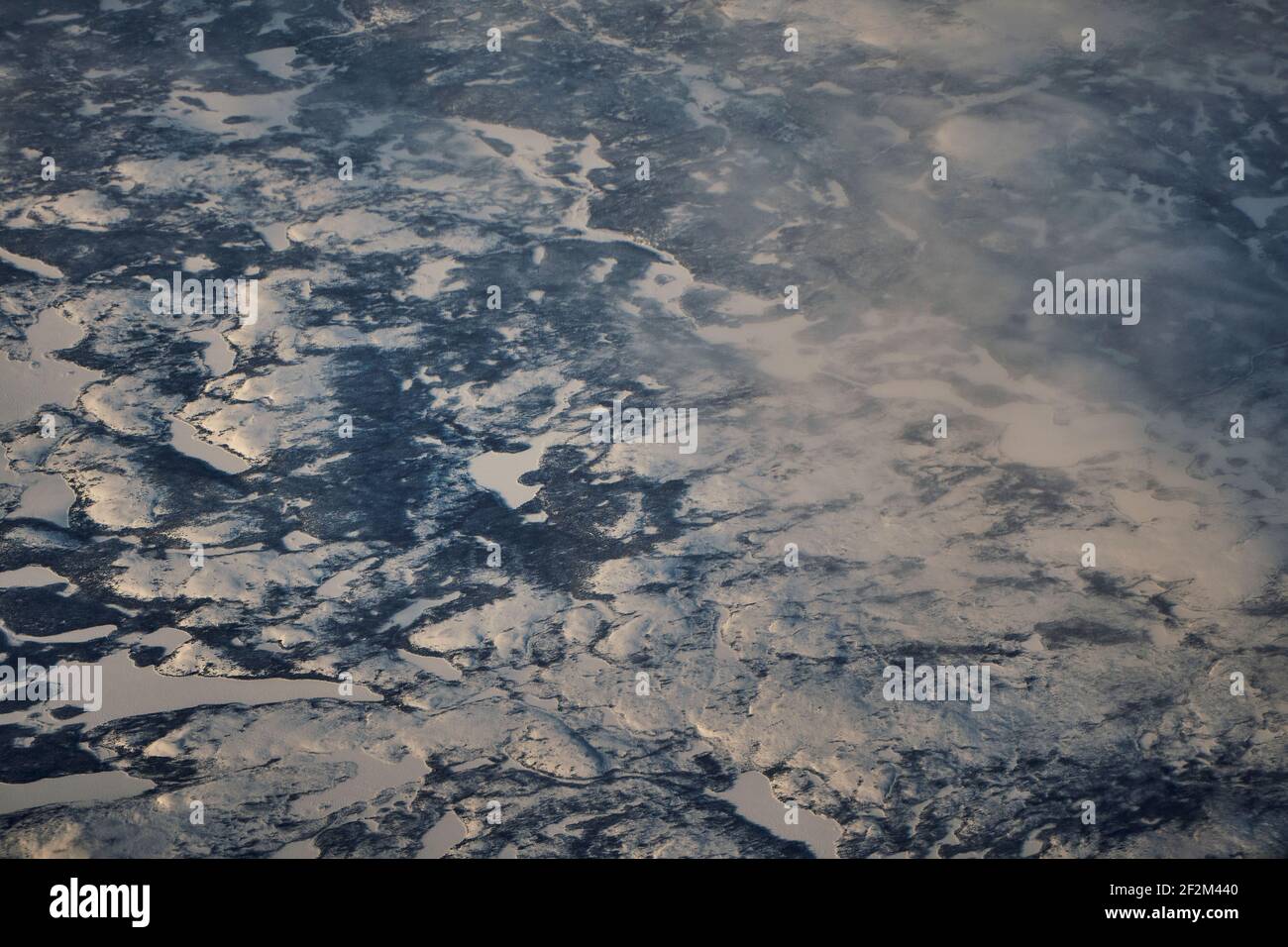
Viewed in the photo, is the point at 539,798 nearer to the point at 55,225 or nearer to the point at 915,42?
the point at 55,225

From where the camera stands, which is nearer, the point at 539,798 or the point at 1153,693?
the point at 539,798

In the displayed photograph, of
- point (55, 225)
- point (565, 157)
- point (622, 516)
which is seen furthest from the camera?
point (565, 157)

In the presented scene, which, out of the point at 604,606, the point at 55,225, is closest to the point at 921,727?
the point at 604,606

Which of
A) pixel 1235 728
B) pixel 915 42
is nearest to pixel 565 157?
pixel 915 42

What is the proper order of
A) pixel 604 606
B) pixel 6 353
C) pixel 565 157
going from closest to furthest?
1. pixel 604 606
2. pixel 6 353
3. pixel 565 157

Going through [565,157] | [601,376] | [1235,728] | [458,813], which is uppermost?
[565,157]

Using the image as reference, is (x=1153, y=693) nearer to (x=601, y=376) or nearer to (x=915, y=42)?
(x=601, y=376)

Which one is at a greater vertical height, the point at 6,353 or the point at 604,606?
the point at 6,353
